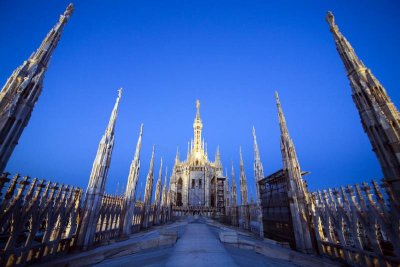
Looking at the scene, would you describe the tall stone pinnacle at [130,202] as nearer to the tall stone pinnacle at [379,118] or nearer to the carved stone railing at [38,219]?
the carved stone railing at [38,219]

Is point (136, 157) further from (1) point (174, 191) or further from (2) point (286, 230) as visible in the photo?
(1) point (174, 191)

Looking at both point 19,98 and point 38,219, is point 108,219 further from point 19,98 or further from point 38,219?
point 19,98

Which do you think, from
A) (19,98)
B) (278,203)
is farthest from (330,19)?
(19,98)

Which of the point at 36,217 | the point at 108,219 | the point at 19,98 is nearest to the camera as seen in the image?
the point at 19,98

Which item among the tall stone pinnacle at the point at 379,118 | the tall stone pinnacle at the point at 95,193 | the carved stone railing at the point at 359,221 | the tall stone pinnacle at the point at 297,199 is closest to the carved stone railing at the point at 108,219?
the tall stone pinnacle at the point at 95,193

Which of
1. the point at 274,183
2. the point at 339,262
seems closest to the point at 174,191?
the point at 274,183

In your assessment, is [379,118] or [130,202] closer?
[379,118]

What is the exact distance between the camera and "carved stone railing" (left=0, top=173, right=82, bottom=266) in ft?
22.1

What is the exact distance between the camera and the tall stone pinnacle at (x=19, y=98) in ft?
19.4

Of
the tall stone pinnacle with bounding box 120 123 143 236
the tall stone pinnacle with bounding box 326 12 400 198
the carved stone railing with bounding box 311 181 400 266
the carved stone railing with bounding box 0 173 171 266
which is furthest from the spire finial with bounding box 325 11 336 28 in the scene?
the tall stone pinnacle with bounding box 120 123 143 236

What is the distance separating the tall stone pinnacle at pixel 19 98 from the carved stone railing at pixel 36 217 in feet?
4.37

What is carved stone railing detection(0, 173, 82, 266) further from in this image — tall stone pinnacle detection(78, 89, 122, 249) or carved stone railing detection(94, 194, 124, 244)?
carved stone railing detection(94, 194, 124, 244)

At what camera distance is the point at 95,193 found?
11156 mm

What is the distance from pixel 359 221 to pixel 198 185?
49.9 meters
